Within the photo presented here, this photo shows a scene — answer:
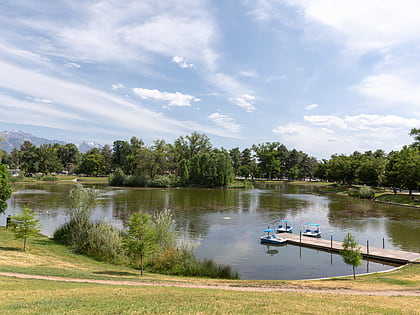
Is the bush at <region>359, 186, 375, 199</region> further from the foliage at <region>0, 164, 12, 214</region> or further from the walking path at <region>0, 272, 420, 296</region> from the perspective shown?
the foliage at <region>0, 164, 12, 214</region>

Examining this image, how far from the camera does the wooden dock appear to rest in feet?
77.3

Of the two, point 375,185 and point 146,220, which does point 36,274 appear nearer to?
point 146,220

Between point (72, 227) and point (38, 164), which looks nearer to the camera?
point (72, 227)

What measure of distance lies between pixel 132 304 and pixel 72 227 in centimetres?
1876

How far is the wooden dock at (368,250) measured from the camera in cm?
2355

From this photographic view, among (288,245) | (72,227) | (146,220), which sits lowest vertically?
(288,245)

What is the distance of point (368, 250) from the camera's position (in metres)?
25.0

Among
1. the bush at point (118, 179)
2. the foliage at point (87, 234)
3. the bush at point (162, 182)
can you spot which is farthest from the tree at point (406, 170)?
the bush at point (118, 179)

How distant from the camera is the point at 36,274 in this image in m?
15.0

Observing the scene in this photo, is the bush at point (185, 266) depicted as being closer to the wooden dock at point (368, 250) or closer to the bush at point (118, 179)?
the wooden dock at point (368, 250)

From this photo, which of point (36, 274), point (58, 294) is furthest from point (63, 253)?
point (58, 294)

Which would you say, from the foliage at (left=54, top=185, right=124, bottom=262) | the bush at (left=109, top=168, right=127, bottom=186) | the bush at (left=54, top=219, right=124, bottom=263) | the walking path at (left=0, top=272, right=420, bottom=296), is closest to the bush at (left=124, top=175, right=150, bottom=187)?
the bush at (left=109, top=168, right=127, bottom=186)

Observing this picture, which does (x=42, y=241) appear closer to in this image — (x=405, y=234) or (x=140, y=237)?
(x=140, y=237)

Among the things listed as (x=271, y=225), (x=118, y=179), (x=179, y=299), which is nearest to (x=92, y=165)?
(x=118, y=179)
